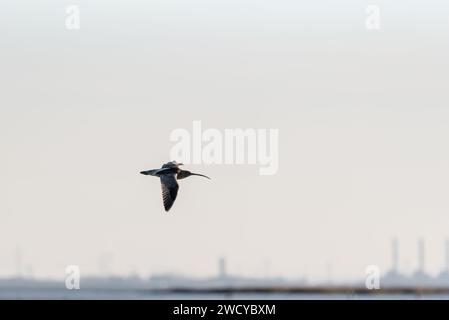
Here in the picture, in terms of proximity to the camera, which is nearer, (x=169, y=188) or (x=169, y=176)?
(x=169, y=188)

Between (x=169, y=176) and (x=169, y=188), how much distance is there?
22.5 inches

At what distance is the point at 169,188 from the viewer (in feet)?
207

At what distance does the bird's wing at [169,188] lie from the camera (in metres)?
62.8

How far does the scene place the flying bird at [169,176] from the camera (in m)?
62.8

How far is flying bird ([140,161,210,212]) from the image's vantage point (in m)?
62.8

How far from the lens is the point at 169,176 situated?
63.5 metres

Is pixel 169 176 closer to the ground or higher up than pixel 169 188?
higher up
